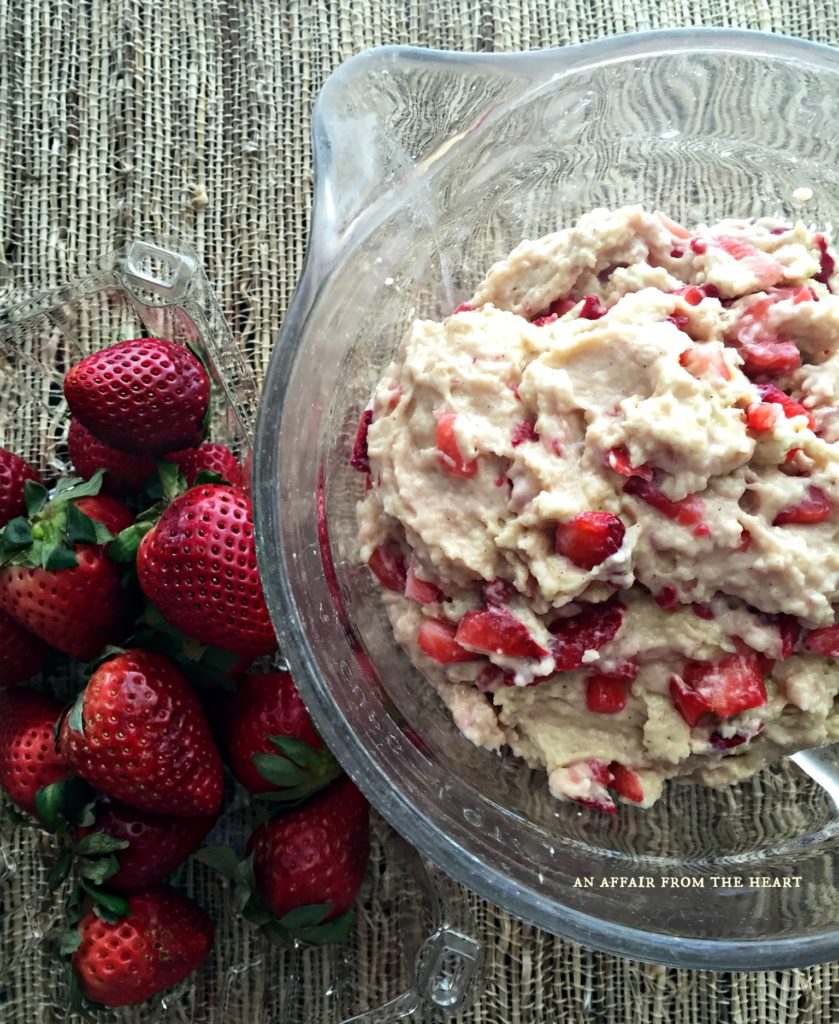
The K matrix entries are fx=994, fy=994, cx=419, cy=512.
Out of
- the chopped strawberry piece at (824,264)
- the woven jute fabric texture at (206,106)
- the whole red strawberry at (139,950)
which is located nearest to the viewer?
the chopped strawberry piece at (824,264)

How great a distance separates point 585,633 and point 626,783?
25 centimetres

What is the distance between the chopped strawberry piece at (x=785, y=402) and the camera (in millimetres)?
1341

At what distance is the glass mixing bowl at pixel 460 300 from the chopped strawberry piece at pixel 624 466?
1.50 ft

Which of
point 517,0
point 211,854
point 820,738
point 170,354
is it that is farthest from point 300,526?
point 517,0

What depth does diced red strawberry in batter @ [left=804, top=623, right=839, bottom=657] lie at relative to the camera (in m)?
1.37

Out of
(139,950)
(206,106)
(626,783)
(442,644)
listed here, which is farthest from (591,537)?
(206,106)

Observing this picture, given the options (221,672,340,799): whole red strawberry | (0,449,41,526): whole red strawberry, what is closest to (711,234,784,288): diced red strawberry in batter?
(221,672,340,799): whole red strawberry

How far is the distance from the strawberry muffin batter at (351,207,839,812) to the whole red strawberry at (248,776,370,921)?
1.20ft

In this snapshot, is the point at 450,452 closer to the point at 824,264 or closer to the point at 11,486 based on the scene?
the point at 824,264

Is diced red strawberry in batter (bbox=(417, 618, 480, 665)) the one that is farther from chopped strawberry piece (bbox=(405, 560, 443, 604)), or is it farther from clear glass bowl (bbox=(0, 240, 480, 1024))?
clear glass bowl (bbox=(0, 240, 480, 1024))

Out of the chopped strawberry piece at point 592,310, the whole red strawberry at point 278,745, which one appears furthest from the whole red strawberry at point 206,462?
the chopped strawberry piece at point 592,310

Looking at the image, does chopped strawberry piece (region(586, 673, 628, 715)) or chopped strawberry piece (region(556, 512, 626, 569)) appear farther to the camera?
chopped strawberry piece (region(586, 673, 628, 715))

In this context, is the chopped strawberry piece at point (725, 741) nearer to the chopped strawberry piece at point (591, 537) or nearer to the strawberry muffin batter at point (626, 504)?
the strawberry muffin batter at point (626, 504)

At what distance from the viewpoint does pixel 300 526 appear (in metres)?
1.46
